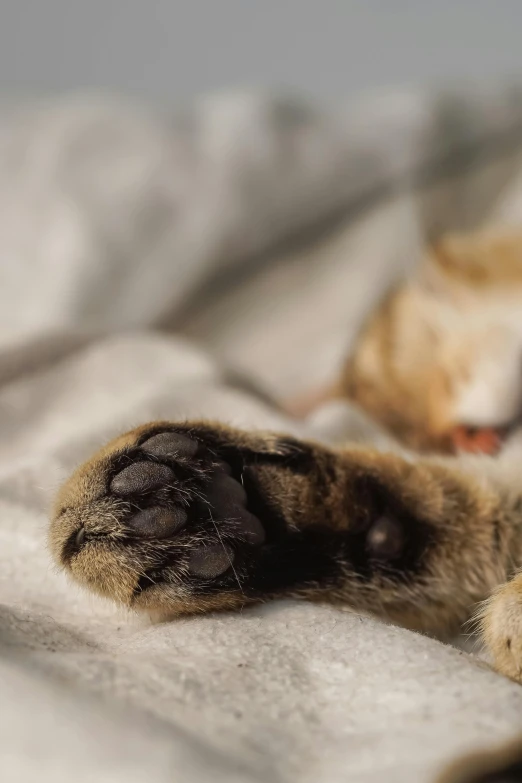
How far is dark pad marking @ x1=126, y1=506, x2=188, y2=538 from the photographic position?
23.8 inches

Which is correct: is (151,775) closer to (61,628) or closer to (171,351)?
(61,628)

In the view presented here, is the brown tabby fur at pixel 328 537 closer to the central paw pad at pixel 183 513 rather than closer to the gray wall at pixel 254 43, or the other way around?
the central paw pad at pixel 183 513

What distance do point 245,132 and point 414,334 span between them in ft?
2.12

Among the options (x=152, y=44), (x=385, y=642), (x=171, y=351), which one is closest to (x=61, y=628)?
(x=385, y=642)

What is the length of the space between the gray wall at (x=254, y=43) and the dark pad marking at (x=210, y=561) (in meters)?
2.14

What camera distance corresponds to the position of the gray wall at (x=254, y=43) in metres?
2.48

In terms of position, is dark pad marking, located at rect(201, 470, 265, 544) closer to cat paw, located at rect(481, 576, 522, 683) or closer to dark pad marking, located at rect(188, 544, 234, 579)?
dark pad marking, located at rect(188, 544, 234, 579)

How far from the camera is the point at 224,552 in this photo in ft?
2.00

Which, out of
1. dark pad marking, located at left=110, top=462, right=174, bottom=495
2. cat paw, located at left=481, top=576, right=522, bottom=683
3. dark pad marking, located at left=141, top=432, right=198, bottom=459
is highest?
dark pad marking, located at left=141, top=432, right=198, bottom=459

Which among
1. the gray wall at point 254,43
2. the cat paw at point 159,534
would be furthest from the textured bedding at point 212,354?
the gray wall at point 254,43

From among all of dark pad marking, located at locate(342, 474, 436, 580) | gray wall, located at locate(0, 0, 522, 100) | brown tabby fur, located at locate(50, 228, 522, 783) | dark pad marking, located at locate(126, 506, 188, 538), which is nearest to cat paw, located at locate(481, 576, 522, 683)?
brown tabby fur, located at locate(50, 228, 522, 783)

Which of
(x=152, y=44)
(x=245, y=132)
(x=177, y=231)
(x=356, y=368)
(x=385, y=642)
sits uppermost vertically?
(x=152, y=44)

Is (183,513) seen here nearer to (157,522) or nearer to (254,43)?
(157,522)

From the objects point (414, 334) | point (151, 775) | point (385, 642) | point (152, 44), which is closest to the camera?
point (151, 775)
